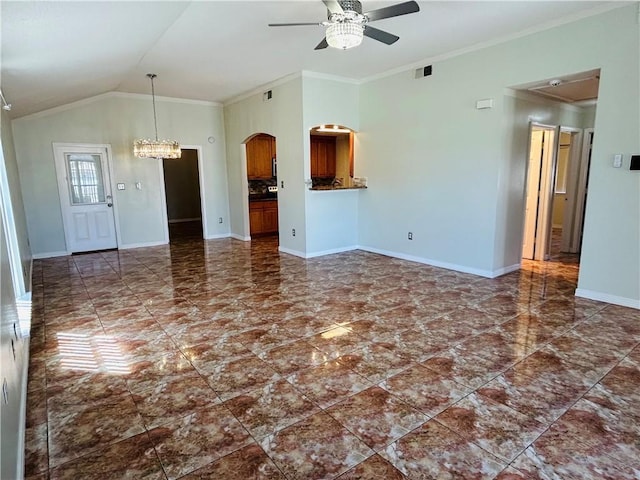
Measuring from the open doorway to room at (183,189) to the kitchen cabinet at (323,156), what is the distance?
141 inches

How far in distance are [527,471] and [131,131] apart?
303 inches

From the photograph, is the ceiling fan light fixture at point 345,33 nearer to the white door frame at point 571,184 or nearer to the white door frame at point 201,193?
the white door frame at point 571,184

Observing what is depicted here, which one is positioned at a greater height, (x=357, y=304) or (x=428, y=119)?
(x=428, y=119)

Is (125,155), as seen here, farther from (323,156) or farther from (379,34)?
(379,34)

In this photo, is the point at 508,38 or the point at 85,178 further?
the point at 85,178

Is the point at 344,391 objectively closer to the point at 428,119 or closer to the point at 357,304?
the point at 357,304

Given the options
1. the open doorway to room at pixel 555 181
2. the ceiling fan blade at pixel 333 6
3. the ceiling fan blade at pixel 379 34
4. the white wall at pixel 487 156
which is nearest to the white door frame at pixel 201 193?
the white wall at pixel 487 156

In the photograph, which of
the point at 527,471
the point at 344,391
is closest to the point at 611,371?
the point at 527,471

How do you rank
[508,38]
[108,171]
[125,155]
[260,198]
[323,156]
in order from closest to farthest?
[508,38], [108,171], [125,155], [260,198], [323,156]

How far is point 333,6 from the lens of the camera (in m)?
2.78

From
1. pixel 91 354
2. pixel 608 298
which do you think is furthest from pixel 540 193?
pixel 91 354

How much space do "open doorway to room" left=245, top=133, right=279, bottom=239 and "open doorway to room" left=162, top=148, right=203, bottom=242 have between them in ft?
9.08

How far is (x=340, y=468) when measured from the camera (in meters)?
1.78

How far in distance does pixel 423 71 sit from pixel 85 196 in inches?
246
